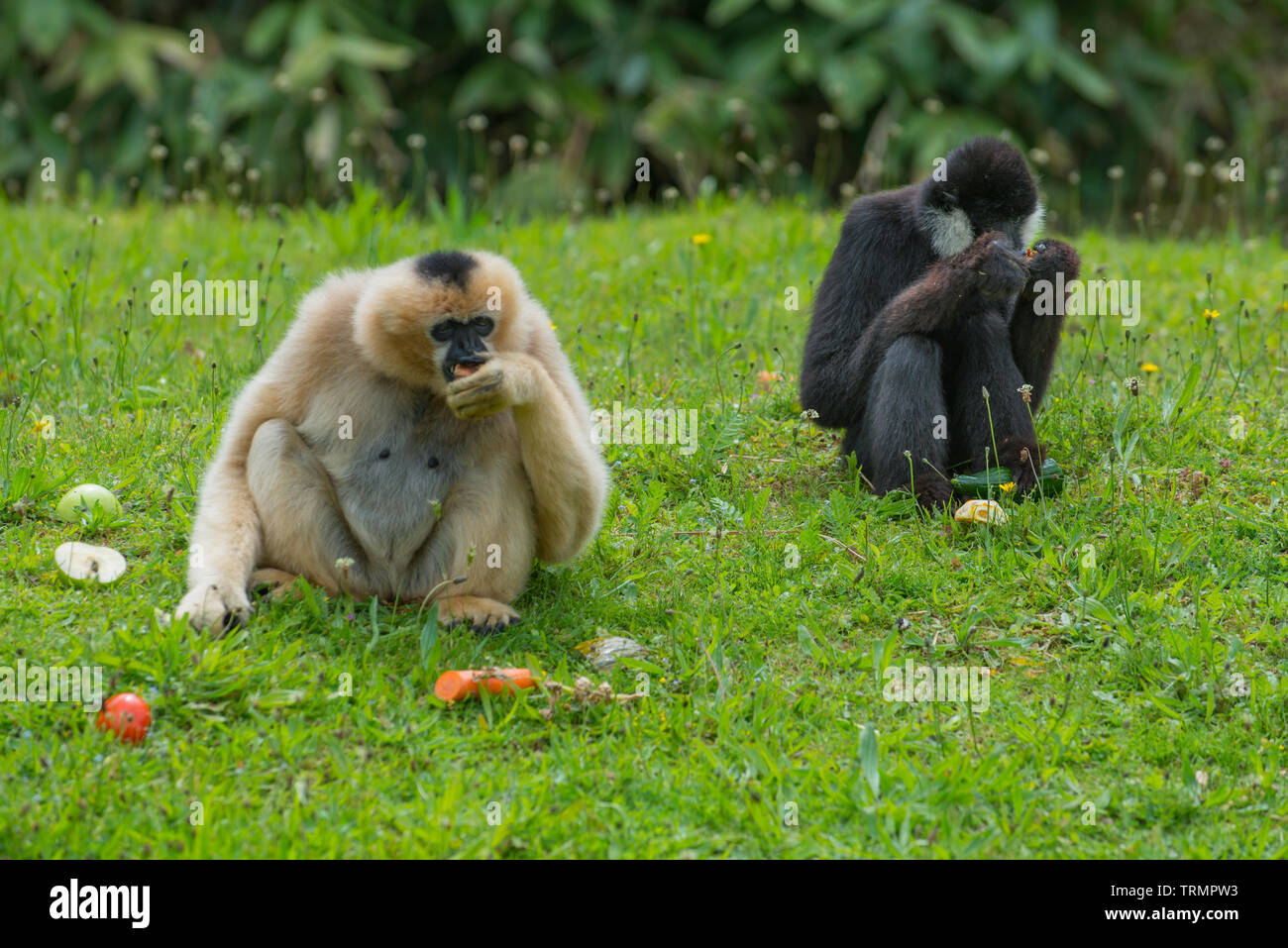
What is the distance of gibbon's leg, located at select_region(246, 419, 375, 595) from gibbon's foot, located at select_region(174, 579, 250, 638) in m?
0.28

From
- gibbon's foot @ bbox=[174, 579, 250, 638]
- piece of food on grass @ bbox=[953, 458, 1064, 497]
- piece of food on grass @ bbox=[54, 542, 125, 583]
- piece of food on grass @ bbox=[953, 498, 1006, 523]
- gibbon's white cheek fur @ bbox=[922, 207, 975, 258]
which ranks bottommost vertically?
gibbon's foot @ bbox=[174, 579, 250, 638]

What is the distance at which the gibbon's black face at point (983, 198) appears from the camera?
19.2ft

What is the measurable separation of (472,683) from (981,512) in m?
2.32

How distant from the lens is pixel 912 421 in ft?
18.9

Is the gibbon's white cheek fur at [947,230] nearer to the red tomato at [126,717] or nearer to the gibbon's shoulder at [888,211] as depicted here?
the gibbon's shoulder at [888,211]

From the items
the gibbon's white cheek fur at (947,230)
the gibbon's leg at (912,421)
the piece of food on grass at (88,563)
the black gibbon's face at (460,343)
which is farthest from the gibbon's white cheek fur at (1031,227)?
the piece of food on grass at (88,563)

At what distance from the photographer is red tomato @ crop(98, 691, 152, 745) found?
3898mm

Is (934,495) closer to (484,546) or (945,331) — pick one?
(945,331)

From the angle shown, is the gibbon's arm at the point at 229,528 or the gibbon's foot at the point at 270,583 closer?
the gibbon's arm at the point at 229,528

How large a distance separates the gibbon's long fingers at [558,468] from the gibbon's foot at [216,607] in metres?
1.04

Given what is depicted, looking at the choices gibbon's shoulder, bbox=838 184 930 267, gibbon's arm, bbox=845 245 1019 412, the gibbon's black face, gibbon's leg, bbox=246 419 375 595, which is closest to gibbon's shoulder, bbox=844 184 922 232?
gibbon's shoulder, bbox=838 184 930 267

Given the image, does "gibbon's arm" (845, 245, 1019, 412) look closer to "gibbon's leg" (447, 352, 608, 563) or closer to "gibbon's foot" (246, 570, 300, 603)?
"gibbon's leg" (447, 352, 608, 563)

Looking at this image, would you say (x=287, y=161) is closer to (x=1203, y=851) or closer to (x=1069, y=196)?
(x=1069, y=196)
